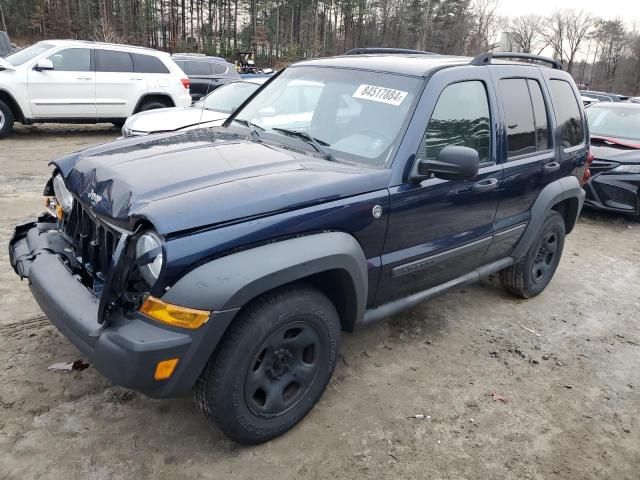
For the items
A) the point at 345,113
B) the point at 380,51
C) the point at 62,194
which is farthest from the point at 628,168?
the point at 62,194

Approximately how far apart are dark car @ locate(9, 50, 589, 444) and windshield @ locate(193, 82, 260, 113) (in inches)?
181

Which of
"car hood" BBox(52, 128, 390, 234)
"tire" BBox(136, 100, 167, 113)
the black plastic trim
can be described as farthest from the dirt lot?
"tire" BBox(136, 100, 167, 113)

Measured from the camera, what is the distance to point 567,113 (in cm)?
446

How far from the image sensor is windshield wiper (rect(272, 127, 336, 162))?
309 cm

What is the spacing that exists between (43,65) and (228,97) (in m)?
4.11

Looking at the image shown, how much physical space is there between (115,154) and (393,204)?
1.58 meters

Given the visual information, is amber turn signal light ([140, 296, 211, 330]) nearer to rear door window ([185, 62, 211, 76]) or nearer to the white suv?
the white suv

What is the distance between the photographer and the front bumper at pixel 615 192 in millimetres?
7367

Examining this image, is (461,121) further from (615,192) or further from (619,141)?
(619,141)

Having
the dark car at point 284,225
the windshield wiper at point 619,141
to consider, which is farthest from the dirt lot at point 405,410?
the windshield wiper at point 619,141

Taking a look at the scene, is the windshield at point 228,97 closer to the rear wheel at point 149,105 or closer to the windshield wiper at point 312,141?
the rear wheel at point 149,105

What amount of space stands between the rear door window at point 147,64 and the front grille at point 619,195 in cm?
903

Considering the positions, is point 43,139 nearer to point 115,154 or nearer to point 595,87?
point 115,154

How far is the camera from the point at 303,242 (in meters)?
2.51
